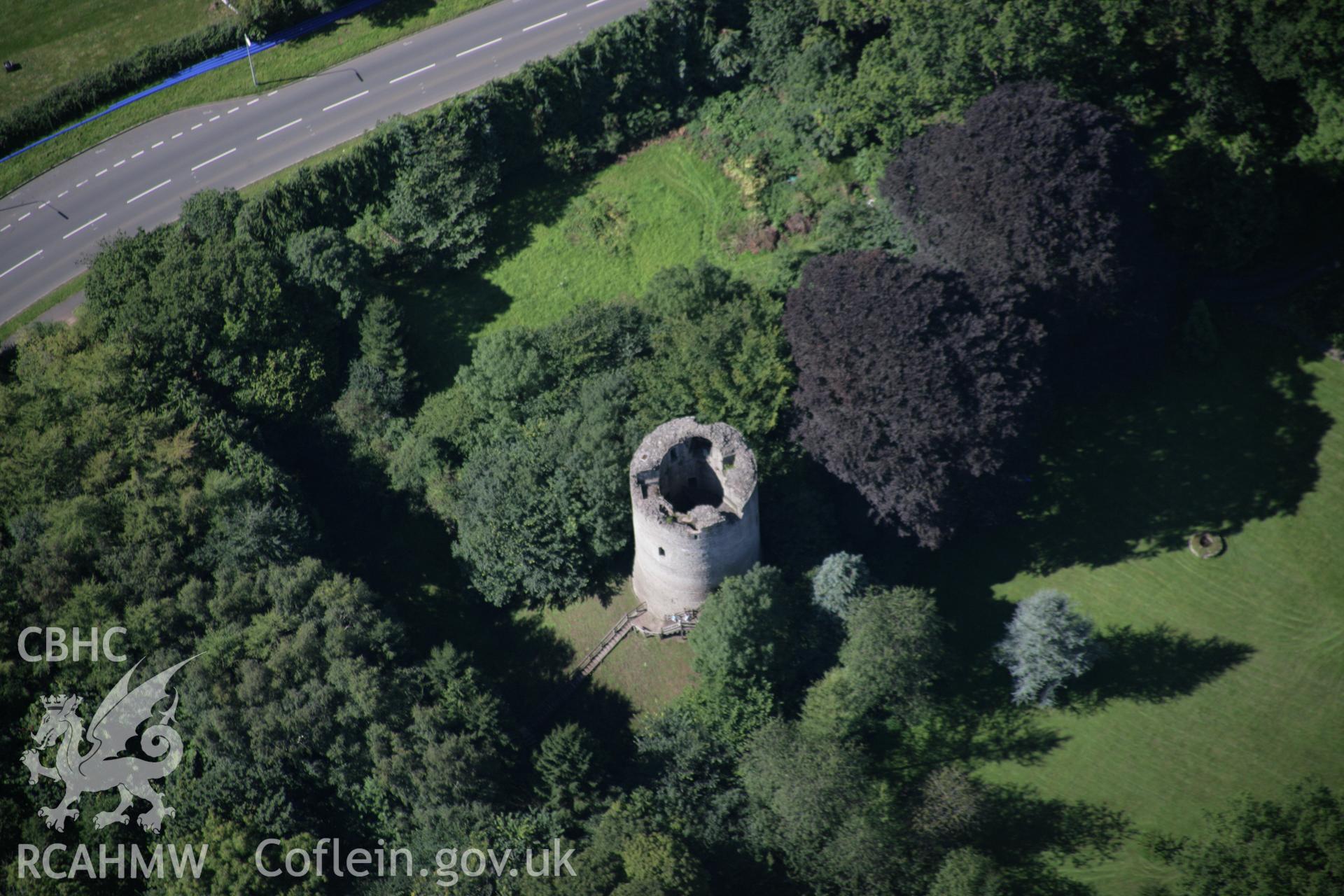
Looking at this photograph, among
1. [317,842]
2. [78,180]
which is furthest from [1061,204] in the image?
[78,180]

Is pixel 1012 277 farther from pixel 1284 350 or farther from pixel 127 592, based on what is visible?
pixel 127 592

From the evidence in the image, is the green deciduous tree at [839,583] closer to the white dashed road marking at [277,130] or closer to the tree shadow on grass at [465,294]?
the tree shadow on grass at [465,294]

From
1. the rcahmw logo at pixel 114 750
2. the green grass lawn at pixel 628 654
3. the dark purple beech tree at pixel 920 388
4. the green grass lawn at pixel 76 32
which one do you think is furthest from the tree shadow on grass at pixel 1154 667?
the green grass lawn at pixel 76 32

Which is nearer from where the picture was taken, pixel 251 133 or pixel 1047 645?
pixel 1047 645

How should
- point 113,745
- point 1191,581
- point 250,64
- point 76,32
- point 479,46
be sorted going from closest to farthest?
point 113,745 < point 1191,581 < point 479,46 < point 250,64 < point 76,32

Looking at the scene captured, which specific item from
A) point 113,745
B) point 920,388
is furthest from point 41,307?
point 920,388

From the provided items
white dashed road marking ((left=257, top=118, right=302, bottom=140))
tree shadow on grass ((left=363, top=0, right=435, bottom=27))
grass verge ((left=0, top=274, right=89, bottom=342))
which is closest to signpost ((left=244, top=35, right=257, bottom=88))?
white dashed road marking ((left=257, top=118, right=302, bottom=140))

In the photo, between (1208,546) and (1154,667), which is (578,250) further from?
(1154,667)

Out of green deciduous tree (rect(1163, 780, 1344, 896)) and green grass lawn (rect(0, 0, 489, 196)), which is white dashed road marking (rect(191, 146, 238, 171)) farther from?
green deciduous tree (rect(1163, 780, 1344, 896))
